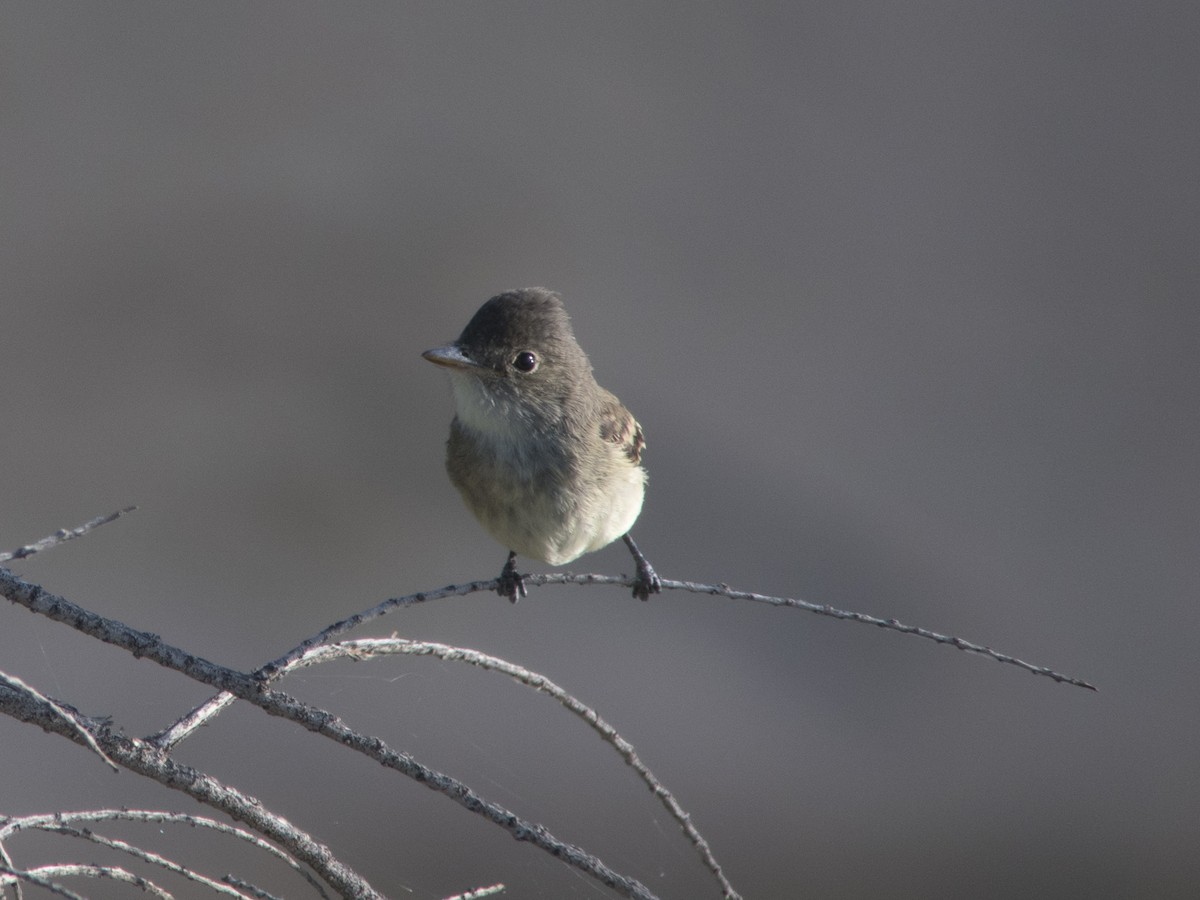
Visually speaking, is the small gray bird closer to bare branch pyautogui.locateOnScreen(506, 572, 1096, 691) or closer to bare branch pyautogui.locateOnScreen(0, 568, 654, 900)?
bare branch pyautogui.locateOnScreen(506, 572, 1096, 691)

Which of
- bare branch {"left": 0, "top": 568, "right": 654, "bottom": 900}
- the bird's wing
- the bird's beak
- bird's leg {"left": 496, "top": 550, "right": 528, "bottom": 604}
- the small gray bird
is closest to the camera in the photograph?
bare branch {"left": 0, "top": 568, "right": 654, "bottom": 900}

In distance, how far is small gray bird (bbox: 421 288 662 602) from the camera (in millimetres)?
3496

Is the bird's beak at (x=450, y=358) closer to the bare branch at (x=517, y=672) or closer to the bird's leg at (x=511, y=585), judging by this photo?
the bird's leg at (x=511, y=585)

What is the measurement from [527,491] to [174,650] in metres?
1.78

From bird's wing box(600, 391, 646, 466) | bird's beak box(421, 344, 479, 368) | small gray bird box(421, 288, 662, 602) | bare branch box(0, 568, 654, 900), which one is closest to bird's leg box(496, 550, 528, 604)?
small gray bird box(421, 288, 662, 602)

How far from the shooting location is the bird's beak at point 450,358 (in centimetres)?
338

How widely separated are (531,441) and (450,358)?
0.36 metres

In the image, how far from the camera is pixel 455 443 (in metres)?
3.71

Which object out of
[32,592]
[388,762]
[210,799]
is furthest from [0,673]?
[388,762]

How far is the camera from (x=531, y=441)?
3.56 meters

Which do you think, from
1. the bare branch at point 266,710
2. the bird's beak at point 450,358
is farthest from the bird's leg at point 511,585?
the bare branch at point 266,710

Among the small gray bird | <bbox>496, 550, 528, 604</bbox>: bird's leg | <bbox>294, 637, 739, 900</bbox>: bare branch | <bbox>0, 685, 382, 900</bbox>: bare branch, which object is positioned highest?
the small gray bird

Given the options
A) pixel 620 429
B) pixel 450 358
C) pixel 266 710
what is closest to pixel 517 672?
pixel 266 710

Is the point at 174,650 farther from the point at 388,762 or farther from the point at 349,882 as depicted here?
the point at 349,882
